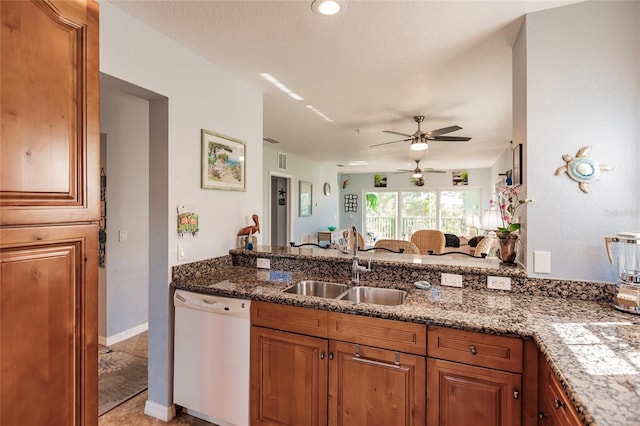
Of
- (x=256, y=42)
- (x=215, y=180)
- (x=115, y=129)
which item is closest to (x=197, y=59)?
(x=256, y=42)

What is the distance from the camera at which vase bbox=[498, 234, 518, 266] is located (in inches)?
80.1

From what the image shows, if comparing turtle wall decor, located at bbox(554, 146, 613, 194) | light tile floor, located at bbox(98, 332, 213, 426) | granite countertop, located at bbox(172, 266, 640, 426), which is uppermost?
turtle wall decor, located at bbox(554, 146, 613, 194)

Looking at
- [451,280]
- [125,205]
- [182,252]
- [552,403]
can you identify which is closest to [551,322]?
[552,403]

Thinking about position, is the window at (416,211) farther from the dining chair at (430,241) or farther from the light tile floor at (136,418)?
the light tile floor at (136,418)

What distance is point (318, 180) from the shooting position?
795 centimetres

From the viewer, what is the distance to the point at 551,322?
4.74 ft

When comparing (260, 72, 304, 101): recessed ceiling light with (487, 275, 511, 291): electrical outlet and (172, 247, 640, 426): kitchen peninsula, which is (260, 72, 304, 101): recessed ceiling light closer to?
(172, 247, 640, 426): kitchen peninsula

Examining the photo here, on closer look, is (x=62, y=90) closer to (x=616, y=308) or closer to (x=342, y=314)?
(x=342, y=314)

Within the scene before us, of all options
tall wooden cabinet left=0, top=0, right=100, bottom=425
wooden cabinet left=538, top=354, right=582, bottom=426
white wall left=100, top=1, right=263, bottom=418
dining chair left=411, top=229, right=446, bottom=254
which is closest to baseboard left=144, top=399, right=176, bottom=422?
white wall left=100, top=1, right=263, bottom=418

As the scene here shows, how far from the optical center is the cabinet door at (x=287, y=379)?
1753mm

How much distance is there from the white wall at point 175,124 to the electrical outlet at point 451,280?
167 centimetres

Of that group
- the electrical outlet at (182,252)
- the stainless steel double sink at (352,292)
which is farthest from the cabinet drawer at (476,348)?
the electrical outlet at (182,252)

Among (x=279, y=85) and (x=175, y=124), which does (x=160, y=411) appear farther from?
(x=279, y=85)

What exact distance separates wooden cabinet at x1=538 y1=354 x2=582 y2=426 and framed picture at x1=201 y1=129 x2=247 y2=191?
224cm
